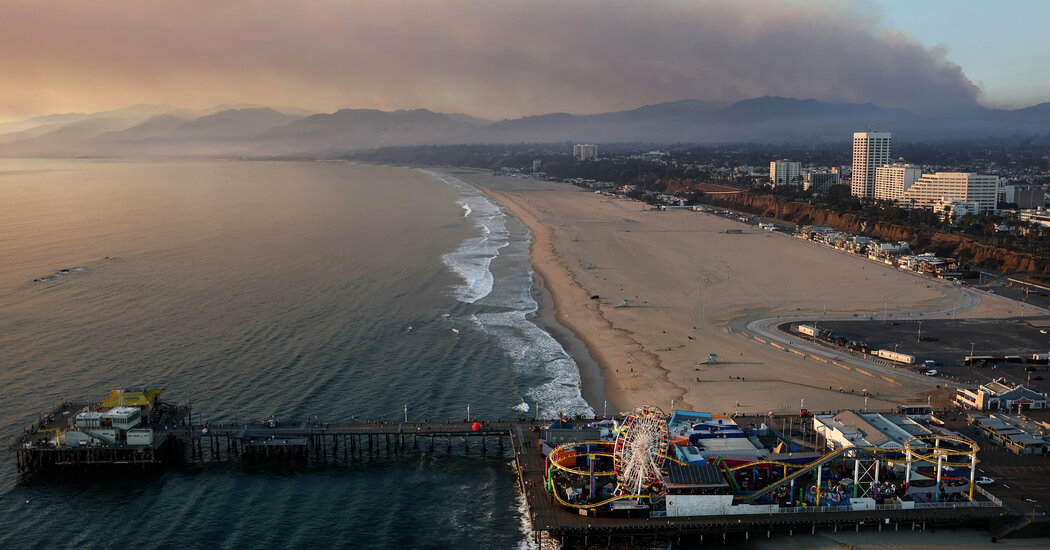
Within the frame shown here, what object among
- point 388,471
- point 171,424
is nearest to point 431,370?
point 388,471

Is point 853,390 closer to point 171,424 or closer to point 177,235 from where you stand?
point 171,424

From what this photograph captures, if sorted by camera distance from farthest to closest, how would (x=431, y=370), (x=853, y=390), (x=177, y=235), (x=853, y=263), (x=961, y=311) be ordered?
(x=177, y=235)
(x=853, y=263)
(x=961, y=311)
(x=431, y=370)
(x=853, y=390)

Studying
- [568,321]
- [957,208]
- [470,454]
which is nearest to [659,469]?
[470,454]

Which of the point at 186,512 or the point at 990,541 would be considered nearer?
the point at 990,541

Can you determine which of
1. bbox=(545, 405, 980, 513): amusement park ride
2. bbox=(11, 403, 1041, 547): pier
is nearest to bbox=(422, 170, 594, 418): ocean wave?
bbox=(11, 403, 1041, 547): pier

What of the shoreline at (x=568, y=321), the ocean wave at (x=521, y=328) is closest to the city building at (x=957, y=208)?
the shoreline at (x=568, y=321)

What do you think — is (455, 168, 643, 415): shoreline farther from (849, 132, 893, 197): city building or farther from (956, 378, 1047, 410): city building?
(849, 132, 893, 197): city building

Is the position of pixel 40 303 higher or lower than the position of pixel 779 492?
higher

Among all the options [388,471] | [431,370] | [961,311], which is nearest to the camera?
[388,471]

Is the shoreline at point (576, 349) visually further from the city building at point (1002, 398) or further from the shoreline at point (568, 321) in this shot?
the city building at point (1002, 398)
